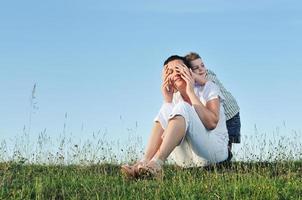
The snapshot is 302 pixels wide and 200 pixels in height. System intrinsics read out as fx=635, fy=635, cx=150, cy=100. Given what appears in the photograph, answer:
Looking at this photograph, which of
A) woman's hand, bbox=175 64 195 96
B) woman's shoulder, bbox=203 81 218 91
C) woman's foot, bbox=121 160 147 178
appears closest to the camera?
woman's foot, bbox=121 160 147 178

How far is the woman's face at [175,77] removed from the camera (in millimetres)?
8617

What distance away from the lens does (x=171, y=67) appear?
8719mm

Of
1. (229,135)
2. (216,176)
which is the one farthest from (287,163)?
(216,176)

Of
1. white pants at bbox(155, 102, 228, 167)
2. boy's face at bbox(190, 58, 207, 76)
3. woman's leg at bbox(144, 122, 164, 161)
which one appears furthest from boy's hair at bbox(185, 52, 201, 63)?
woman's leg at bbox(144, 122, 164, 161)

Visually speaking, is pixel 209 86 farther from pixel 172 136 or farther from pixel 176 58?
pixel 172 136

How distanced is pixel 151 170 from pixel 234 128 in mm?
2343

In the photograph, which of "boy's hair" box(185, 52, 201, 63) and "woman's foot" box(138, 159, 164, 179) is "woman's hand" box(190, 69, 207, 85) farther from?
"woman's foot" box(138, 159, 164, 179)

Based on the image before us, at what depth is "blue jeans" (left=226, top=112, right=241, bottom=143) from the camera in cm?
947

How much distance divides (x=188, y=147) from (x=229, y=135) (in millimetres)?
1297

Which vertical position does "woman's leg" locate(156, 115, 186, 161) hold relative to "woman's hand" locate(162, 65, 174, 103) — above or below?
below

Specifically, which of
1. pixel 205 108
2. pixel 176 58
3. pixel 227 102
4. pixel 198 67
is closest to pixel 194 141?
pixel 205 108

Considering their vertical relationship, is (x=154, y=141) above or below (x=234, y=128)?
below

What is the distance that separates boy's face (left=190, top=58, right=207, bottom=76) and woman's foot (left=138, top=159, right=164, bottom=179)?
1.66 m

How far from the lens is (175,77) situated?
8688 mm
